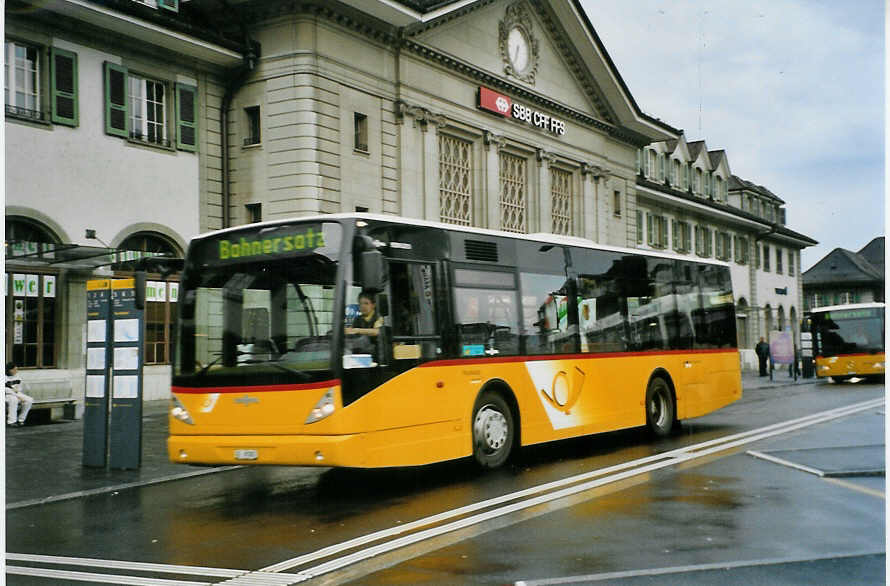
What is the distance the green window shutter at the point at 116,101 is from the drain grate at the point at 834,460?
15558mm

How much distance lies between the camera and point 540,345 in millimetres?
13391

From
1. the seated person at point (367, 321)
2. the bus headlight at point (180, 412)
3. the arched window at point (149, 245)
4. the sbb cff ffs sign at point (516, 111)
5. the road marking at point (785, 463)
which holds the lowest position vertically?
the road marking at point (785, 463)

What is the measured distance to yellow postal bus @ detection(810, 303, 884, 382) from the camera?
34.8m

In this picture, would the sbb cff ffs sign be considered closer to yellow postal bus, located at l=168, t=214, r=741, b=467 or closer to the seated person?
yellow postal bus, located at l=168, t=214, r=741, b=467

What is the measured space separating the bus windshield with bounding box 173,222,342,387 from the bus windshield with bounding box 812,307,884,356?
89.6 ft

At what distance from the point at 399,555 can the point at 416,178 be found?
23.7 meters

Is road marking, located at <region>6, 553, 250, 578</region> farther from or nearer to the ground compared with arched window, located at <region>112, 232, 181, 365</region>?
nearer to the ground

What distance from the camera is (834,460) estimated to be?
40.4 ft

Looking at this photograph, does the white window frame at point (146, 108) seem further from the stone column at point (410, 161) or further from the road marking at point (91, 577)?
the road marking at point (91, 577)

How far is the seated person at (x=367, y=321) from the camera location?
1050 cm

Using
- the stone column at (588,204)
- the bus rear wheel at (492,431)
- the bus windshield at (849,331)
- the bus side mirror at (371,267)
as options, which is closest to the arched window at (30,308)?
the bus rear wheel at (492,431)

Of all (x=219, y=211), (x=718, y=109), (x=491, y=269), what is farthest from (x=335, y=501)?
(x=219, y=211)

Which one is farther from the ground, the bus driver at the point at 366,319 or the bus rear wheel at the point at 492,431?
the bus driver at the point at 366,319

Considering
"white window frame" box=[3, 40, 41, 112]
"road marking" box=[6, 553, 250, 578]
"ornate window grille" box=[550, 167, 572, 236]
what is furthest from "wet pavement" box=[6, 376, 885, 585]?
"ornate window grille" box=[550, 167, 572, 236]
